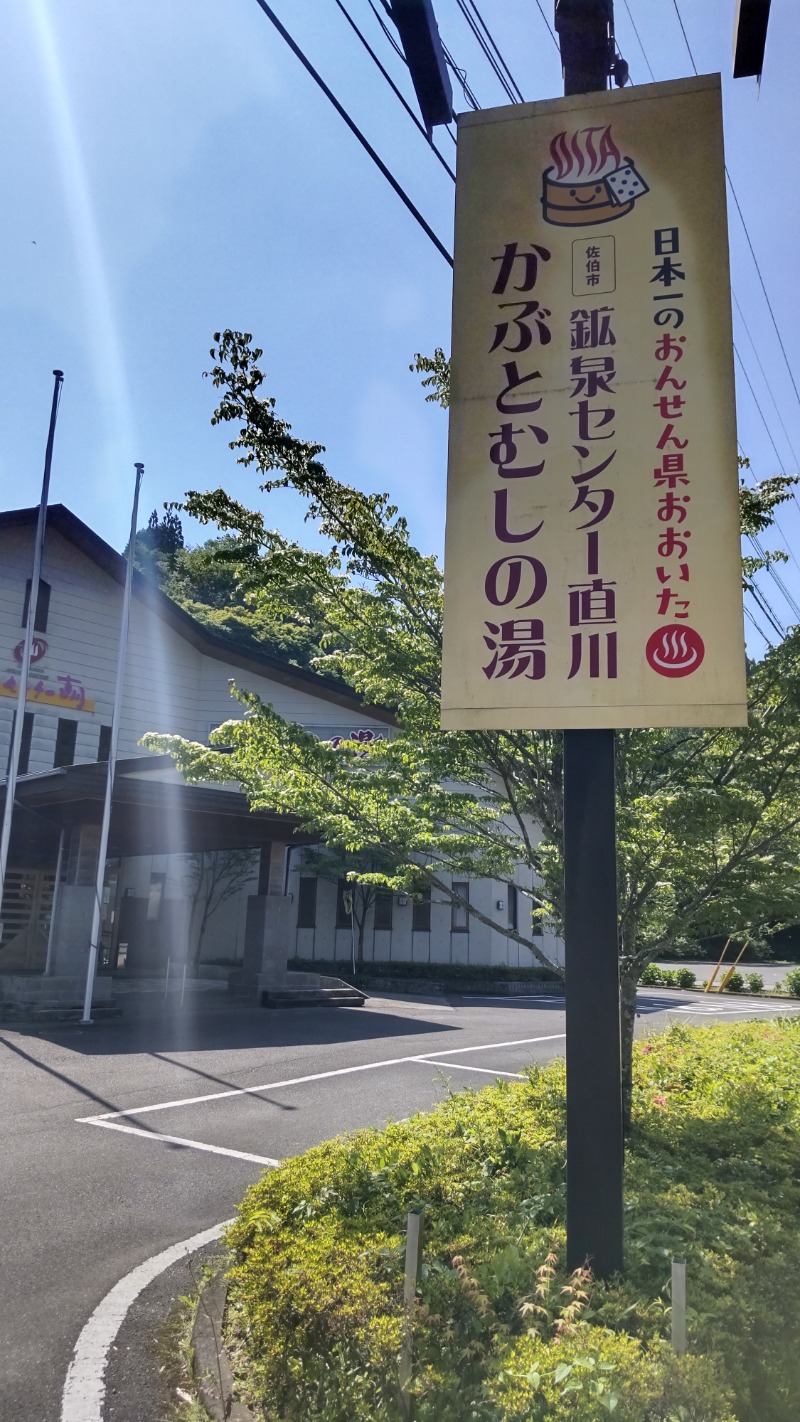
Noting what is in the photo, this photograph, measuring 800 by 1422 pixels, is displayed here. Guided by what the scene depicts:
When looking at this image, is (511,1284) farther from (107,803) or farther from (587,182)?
(107,803)

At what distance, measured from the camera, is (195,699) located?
2870 centimetres

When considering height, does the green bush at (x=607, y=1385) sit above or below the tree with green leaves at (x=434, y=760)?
below

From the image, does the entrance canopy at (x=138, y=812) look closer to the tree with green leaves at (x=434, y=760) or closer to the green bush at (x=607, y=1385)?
the tree with green leaves at (x=434, y=760)

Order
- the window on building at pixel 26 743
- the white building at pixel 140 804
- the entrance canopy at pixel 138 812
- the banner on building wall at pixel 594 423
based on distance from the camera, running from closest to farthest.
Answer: the banner on building wall at pixel 594 423 → the entrance canopy at pixel 138 812 → the white building at pixel 140 804 → the window on building at pixel 26 743

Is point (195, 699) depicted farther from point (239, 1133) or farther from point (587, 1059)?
point (587, 1059)

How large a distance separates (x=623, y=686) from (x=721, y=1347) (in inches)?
106

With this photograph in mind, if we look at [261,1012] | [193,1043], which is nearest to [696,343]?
[193,1043]

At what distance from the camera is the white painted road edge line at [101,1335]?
3939 millimetres

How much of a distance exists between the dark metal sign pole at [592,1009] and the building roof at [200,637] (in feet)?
70.2

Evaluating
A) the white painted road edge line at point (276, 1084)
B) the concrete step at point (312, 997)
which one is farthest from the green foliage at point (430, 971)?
the white painted road edge line at point (276, 1084)

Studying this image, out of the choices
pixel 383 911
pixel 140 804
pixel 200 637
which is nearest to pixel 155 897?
pixel 383 911

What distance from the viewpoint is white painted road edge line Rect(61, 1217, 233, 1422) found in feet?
12.9

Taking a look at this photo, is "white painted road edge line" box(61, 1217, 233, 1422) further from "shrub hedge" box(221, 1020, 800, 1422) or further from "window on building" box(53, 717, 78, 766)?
"window on building" box(53, 717, 78, 766)

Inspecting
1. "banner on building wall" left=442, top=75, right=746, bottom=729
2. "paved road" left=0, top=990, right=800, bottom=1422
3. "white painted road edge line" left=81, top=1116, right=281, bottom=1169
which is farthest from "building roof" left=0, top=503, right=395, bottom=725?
"banner on building wall" left=442, top=75, right=746, bottom=729
